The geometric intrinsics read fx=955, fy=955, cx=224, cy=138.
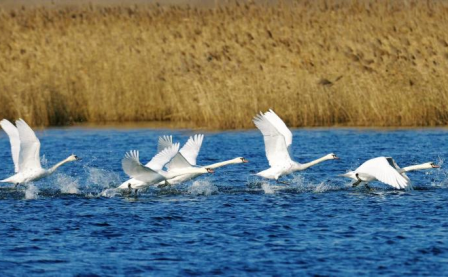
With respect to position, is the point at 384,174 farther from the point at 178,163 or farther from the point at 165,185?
the point at 165,185

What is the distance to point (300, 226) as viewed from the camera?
479 inches

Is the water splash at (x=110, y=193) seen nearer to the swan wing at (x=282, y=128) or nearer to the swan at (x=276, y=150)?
the swan at (x=276, y=150)

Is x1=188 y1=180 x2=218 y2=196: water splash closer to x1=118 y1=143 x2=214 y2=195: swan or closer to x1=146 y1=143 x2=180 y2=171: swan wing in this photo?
x1=118 y1=143 x2=214 y2=195: swan

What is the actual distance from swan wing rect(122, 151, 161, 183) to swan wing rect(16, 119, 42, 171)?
173 cm

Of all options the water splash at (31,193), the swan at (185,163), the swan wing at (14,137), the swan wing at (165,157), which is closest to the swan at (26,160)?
the swan wing at (14,137)

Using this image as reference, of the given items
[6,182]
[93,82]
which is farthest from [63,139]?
[6,182]

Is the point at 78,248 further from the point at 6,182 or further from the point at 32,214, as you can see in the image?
the point at 6,182

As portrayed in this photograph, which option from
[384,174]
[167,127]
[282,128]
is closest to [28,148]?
[282,128]

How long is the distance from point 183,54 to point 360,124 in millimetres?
5430

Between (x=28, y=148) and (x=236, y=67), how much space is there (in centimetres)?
905

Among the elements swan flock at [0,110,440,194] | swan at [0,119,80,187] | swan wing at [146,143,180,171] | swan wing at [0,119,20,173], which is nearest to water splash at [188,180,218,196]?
swan flock at [0,110,440,194]

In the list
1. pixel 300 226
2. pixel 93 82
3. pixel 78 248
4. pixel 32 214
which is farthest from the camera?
pixel 93 82

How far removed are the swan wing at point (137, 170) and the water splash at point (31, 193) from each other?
161 centimetres

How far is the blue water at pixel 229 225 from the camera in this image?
10125 mm
